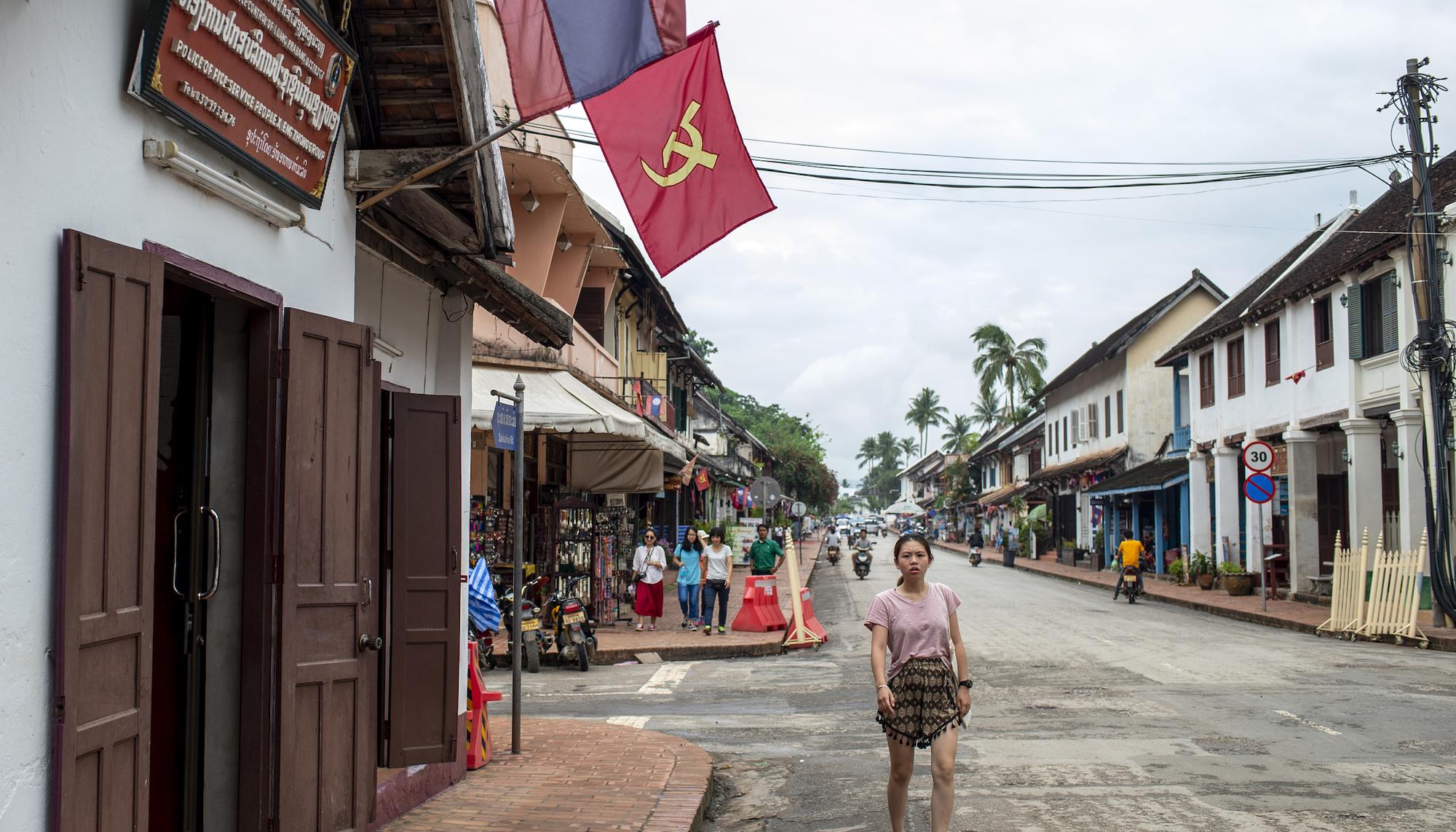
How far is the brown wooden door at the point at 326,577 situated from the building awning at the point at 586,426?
8.05m

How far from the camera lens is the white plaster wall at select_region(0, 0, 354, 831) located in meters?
3.81

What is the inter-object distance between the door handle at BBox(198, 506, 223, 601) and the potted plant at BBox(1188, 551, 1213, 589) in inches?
1111

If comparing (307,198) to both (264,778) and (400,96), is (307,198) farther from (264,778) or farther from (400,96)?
(264,778)

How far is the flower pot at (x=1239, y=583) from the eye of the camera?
1093 inches

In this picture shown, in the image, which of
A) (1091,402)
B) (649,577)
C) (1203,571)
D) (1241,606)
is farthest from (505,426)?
(1091,402)

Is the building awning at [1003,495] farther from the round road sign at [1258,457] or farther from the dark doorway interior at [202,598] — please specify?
the dark doorway interior at [202,598]

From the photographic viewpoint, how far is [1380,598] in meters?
18.9

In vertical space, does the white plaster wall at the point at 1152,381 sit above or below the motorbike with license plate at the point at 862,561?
above

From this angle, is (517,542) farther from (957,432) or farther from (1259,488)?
(957,432)

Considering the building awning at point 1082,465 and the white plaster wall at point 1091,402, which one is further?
the white plaster wall at point 1091,402

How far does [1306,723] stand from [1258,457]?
13.3m

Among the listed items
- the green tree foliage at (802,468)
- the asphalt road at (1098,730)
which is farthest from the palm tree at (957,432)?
the asphalt road at (1098,730)

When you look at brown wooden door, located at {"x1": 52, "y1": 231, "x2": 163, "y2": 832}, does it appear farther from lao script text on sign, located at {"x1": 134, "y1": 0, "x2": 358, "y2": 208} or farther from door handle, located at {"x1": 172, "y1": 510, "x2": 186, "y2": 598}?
door handle, located at {"x1": 172, "y1": 510, "x2": 186, "y2": 598}

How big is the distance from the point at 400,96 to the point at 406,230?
1111 millimetres
